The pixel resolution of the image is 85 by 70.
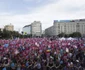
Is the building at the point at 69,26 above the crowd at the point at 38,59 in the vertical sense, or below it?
above

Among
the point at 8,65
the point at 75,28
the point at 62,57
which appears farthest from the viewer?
the point at 75,28

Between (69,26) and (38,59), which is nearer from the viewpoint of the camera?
(38,59)

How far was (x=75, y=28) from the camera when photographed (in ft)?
525

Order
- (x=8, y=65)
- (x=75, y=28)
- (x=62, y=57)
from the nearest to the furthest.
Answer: (x=8, y=65), (x=62, y=57), (x=75, y=28)

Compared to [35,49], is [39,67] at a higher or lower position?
lower

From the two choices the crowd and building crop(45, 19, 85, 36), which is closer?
the crowd

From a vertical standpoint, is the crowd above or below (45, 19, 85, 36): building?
below

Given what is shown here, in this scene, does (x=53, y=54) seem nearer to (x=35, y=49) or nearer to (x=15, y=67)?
(x=35, y=49)

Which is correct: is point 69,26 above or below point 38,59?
above

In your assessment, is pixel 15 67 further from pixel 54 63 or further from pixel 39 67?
pixel 54 63

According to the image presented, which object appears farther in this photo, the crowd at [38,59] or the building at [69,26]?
the building at [69,26]

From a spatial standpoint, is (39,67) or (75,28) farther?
(75,28)

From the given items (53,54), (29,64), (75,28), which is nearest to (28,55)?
(29,64)

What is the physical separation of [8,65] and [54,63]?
2.75m
